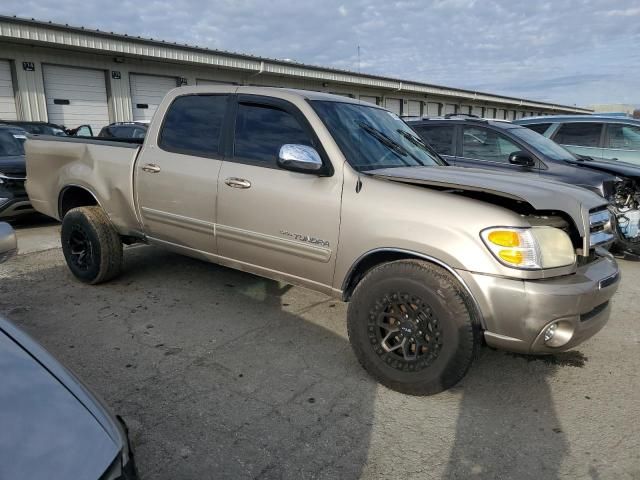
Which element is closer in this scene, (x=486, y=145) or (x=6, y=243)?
(x=6, y=243)

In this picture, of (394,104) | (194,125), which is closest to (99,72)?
(194,125)

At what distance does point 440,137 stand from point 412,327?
4.83m

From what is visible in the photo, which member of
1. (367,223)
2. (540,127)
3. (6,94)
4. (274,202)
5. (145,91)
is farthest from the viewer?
(145,91)

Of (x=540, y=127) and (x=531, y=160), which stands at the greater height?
(x=540, y=127)

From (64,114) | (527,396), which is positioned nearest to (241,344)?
(527,396)

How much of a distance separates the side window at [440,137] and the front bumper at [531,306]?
4479 mm

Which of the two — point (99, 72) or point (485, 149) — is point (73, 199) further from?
point (99, 72)

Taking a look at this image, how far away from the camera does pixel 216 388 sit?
3037mm

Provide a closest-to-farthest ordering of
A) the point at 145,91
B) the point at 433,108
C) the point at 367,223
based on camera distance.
→ 1. the point at 367,223
2. the point at 145,91
3. the point at 433,108

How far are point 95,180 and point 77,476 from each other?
3.94m

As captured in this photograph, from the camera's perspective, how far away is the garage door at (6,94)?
48.5 feet

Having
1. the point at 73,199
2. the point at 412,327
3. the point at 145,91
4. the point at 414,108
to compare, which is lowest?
the point at 412,327

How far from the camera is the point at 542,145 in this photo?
6676 millimetres

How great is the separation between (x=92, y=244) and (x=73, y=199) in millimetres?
794
